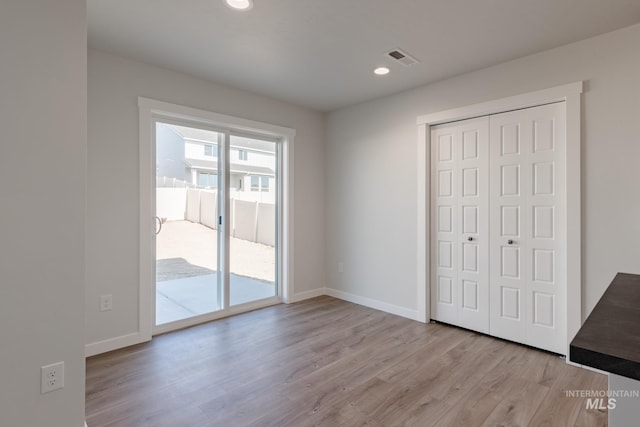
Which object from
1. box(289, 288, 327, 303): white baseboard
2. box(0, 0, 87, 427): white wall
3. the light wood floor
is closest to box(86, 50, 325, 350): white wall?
the light wood floor

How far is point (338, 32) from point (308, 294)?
10.7ft

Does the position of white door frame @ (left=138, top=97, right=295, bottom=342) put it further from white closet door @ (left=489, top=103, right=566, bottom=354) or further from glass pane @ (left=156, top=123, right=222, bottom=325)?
white closet door @ (left=489, top=103, right=566, bottom=354)

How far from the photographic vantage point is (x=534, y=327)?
2.84 metres

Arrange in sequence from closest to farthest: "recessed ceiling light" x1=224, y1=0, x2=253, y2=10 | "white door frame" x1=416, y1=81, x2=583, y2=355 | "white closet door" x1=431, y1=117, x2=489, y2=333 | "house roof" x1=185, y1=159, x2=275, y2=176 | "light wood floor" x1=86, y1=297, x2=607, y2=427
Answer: "light wood floor" x1=86, y1=297, x2=607, y2=427, "recessed ceiling light" x1=224, y1=0, x2=253, y2=10, "white door frame" x1=416, y1=81, x2=583, y2=355, "white closet door" x1=431, y1=117, x2=489, y2=333, "house roof" x1=185, y1=159, x2=275, y2=176

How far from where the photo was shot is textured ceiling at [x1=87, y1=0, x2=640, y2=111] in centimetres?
211

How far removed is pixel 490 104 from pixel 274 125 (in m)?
2.43

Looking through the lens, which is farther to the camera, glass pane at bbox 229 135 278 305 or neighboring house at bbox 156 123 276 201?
glass pane at bbox 229 135 278 305

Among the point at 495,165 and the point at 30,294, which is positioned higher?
the point at 495,165

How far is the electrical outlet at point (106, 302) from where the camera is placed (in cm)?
277

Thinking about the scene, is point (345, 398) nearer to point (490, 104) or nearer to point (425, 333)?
point (425, 333)

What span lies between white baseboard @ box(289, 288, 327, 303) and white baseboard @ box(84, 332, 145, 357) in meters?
1.85

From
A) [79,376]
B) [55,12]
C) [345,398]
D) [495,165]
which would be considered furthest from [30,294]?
[495,165]

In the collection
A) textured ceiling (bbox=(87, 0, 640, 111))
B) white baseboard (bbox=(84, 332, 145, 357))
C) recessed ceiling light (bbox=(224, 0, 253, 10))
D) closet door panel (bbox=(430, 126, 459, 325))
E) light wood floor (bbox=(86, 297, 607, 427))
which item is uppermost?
textured ceiling (bbox=(87, 0, 640, 111))

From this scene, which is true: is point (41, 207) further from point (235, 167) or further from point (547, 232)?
point (547, 232)
